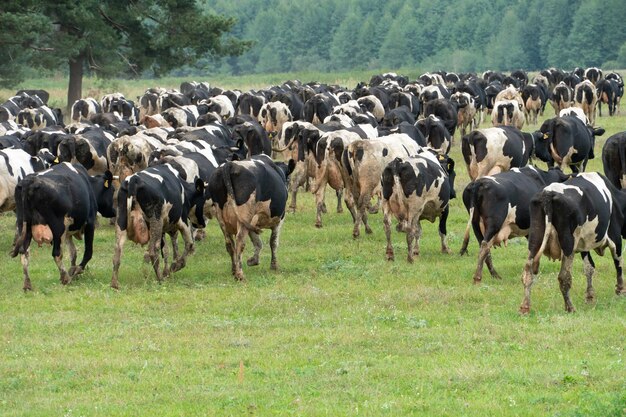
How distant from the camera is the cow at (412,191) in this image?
20.1m

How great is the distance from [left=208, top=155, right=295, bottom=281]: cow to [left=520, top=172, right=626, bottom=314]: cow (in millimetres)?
4907

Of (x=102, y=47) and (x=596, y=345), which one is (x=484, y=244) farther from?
(x=102, y=47)

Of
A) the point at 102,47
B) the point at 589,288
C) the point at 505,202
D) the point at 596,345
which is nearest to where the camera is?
the point at 596,345

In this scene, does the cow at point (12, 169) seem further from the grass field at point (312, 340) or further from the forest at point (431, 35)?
the forest at point (431, 35)

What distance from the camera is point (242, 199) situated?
62.7 feet

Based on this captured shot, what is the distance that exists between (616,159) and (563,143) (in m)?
6.15

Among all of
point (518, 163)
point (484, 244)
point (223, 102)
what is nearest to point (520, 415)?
point (484, 244)

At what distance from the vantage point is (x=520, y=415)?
11.1m

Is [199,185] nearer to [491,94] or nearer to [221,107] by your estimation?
[221,107]

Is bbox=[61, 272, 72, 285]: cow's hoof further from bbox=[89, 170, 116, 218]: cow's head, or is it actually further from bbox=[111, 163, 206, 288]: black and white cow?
bbox=[89, 170, 116, 218]: cow's head

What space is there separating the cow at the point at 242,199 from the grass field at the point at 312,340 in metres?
0.72

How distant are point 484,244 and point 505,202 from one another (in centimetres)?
68

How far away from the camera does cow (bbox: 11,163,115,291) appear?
60.0ft

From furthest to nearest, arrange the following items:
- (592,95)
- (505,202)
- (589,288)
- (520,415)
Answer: (592,95) < (505,202) < (589,288) < (520,415)
